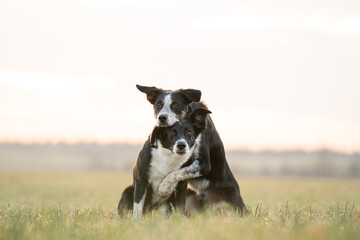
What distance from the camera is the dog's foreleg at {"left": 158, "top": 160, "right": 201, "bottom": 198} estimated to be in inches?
292

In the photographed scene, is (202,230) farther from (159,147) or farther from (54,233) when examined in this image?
(159,147)

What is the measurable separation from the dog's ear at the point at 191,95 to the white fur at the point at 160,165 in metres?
1.06

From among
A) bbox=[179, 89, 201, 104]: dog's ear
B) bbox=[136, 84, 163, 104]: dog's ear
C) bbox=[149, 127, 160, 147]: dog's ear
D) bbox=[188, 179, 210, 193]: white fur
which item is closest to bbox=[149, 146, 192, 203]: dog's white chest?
bbox=[149, 127, 160, 147]: dog's ear

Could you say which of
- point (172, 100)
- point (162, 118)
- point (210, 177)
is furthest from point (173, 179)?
point (172, 100)

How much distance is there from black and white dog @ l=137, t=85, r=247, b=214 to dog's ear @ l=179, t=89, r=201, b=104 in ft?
0.39

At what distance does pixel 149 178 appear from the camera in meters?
7.51

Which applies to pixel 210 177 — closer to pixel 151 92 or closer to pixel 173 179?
pixel 173 179

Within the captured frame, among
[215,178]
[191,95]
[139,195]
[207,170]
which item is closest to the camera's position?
[139,195]

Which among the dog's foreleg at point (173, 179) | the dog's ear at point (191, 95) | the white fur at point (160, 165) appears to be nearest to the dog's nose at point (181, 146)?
the white fur at point (160, 165)

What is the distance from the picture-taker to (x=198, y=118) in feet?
25.6

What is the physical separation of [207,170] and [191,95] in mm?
1432

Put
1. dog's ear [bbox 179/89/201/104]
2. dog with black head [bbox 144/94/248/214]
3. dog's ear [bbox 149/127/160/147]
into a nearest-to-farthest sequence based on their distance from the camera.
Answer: dog's ear [bbox 149/127/160/147] → dog with black head [bbox 144/94/248/214] → dog's ear [bbox 179/89/201/104]

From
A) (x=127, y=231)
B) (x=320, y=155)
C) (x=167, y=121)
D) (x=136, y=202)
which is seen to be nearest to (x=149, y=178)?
(x=136, y=202)

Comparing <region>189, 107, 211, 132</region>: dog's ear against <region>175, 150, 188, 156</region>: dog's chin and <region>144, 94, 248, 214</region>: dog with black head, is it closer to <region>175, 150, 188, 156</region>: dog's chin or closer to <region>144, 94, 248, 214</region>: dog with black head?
<region>144, 94, 248, 214</region>: dog with black head
